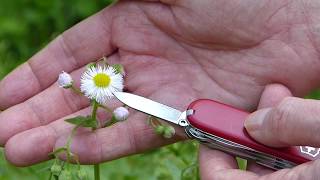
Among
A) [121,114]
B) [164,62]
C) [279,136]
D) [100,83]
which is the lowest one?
[279,136]

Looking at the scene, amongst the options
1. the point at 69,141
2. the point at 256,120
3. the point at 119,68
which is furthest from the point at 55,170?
the point at 256,120

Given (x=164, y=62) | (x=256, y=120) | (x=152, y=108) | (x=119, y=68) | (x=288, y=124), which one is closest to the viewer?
(x=288, y=124)

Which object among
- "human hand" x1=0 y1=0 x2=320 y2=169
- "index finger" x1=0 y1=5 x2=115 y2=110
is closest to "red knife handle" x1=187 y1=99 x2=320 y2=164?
"human hand" x1=0 y1=0 x2=320 y2=169

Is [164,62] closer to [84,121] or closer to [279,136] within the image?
[84,121]

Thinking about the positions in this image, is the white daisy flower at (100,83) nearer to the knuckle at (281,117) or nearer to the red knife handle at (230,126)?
the red knife handle at (230,126)

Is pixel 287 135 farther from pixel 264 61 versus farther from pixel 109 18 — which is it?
pixel 109 18

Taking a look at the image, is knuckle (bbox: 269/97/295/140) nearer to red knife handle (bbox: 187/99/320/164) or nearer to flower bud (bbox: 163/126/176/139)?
red knife handle (bbox: 187/99/320/164)
